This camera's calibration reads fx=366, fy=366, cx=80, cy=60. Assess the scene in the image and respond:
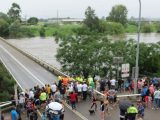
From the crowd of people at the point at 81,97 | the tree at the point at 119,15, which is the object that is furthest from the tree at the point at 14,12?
the crowd of people at the point at 81,97

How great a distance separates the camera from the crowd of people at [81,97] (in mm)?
17030

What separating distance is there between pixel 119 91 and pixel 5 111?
794 cm

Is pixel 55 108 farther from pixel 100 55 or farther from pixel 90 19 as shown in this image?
pixel 90 19

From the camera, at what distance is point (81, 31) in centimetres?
4378

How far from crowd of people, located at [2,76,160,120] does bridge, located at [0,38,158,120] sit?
0.43m

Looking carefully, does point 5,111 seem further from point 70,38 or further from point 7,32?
point 7,32

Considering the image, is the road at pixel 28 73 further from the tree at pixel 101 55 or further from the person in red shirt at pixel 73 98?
the person in red shirt at pixel 73 98

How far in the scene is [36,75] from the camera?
1545 inches

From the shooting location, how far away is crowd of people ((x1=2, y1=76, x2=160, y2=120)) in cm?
1703

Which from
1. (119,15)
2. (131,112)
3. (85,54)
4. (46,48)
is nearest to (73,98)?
(131,112)

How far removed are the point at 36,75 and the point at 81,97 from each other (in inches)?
692

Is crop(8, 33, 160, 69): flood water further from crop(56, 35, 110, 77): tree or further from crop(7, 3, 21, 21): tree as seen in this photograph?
crop(7, 3, 21, 21): tree

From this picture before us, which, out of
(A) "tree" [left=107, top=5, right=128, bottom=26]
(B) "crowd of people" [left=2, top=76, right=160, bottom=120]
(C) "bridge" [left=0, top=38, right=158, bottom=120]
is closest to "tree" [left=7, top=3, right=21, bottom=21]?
(A) "tree" [left=107, top=5, right=128, bottom=26]

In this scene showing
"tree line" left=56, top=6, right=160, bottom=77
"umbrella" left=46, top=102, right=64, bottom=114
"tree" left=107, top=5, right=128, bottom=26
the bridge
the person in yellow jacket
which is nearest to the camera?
"umbrella" left=46, top=102, right=64, bottom=114
